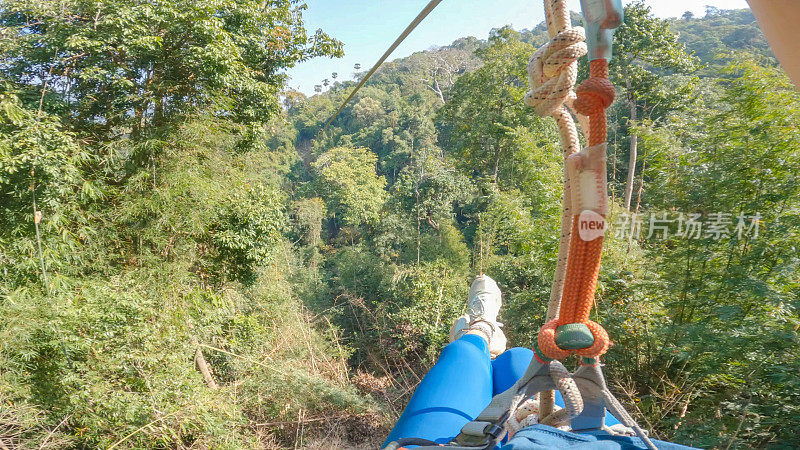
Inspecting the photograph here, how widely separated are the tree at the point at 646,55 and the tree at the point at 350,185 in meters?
8.12

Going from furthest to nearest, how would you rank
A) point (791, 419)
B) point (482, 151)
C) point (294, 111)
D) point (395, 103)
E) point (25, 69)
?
1. point (294, 111)
2. point (395, 103)
3. point (482, 151)
4. point (25, 69)
5. point (791, 419)

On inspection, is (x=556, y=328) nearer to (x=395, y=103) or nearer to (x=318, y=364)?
(x=318, y=364)

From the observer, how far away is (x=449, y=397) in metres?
1.15

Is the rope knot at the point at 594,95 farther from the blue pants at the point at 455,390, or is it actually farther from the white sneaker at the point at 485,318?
the white sneaker at the point at 485,318

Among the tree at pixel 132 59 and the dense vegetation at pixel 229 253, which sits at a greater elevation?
the tree at pixel 132 59

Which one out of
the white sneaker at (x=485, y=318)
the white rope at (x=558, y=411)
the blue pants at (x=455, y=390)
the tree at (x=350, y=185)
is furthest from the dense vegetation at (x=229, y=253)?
the tree at (x=350, y=185)

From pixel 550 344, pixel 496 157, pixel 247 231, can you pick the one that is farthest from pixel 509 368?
pixel 496 157

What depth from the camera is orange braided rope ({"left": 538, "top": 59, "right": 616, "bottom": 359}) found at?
21.1 inches

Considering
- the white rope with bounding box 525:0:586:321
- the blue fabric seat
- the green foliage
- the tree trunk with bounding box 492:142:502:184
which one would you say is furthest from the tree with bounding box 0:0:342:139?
the tree trunk with bounding box 492:142:502:184

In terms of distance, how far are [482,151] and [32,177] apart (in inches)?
357

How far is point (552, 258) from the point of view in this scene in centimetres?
400

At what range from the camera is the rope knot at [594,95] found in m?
0.54

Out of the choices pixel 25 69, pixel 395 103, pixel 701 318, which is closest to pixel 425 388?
pixel 701 318

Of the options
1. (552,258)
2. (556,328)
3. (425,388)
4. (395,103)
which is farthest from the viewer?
(395,103)
